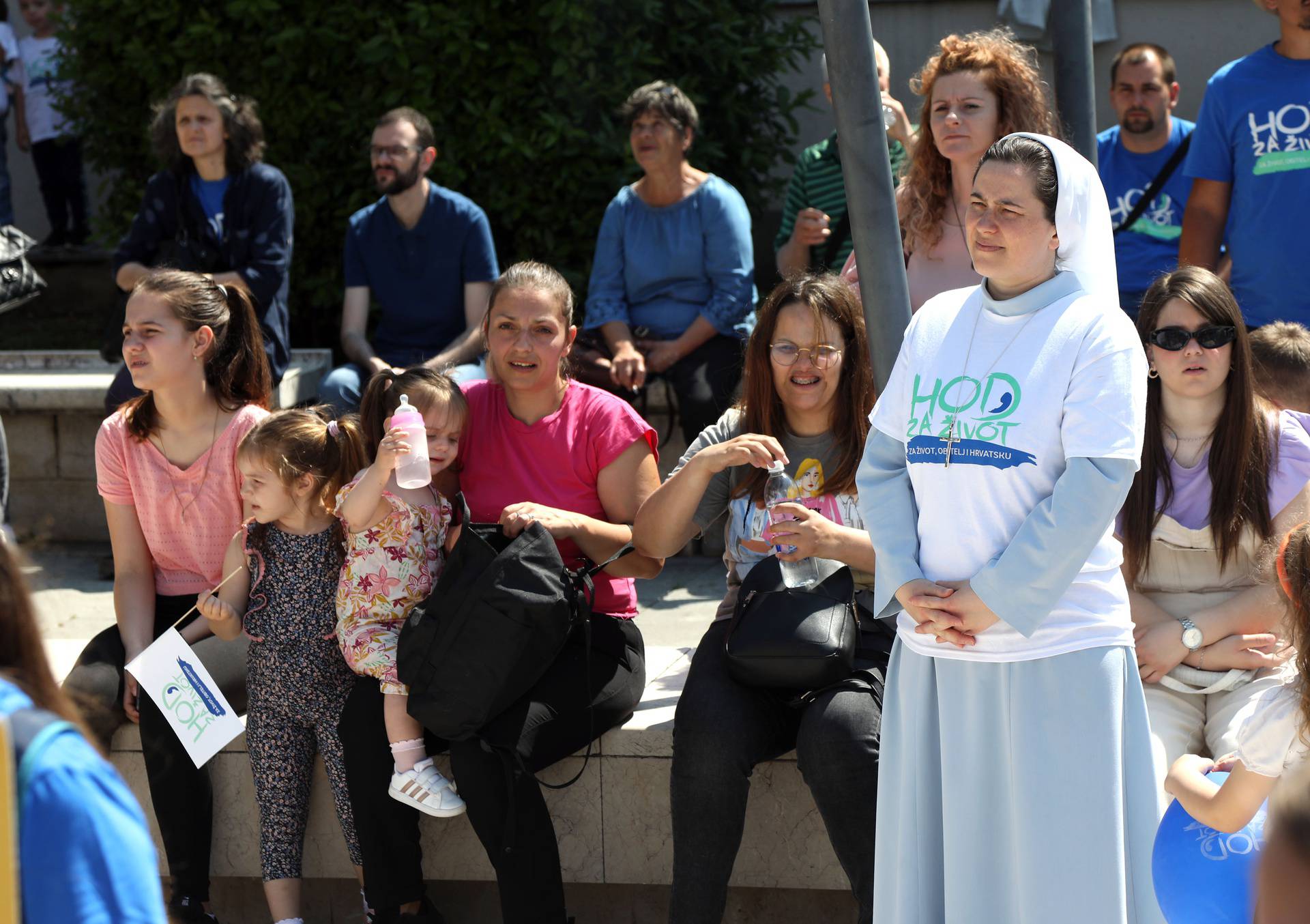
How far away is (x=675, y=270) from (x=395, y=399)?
2290mm

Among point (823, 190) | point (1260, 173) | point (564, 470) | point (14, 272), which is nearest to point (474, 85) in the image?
point (823, 190)

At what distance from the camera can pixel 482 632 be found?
3.28m

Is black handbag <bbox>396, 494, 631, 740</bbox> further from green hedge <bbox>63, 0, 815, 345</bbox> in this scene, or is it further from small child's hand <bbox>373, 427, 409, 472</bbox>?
green hedge <bbox>63, 0, 815, 345</bbox>

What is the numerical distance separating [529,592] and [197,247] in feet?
10.3

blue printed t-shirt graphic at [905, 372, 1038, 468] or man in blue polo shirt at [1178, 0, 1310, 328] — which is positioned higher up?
man in blue polo shirt at [1178, 0, 1310, 328]

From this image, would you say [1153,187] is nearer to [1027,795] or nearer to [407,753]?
[1027,795]

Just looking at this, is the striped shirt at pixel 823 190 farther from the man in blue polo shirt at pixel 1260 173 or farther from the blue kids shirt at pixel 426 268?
the blue kids shirt at pixel 426 268

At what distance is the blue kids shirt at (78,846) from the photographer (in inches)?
56.2

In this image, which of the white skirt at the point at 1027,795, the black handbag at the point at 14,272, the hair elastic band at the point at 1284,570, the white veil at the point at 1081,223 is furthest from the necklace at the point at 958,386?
the black handbag at the point at 14,272

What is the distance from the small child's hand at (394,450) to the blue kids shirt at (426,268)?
8.38 ft

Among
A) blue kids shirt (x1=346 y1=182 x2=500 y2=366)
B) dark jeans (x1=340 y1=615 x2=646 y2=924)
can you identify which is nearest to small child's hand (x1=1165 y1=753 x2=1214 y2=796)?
dark jeans (x1=340 y1=615 x2=646 y2=924)

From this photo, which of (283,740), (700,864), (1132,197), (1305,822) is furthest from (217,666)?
(1132,197)

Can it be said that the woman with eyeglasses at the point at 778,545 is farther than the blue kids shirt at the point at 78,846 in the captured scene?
Yes

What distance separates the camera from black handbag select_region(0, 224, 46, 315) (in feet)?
17.7
